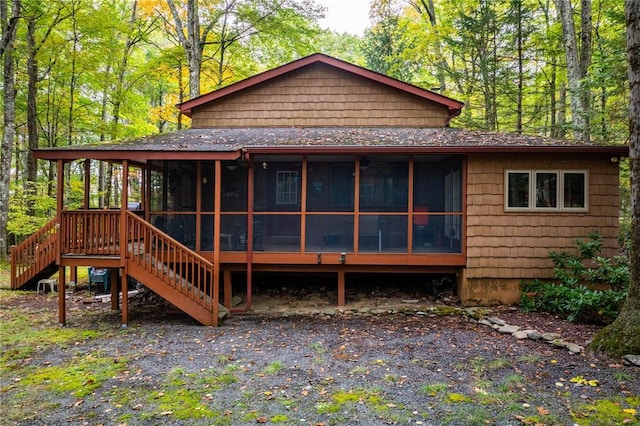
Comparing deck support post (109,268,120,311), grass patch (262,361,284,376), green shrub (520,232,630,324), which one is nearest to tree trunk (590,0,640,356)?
green shrub (520,232,630,324)

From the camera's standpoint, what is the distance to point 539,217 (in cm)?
862

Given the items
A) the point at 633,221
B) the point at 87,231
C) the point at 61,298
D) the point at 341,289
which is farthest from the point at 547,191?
the point at 61,298

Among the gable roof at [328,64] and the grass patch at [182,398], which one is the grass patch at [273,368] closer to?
the grass patch at [182,398]

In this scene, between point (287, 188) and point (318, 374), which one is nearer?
point (318, 374)

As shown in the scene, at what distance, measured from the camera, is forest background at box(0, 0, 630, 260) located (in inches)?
544

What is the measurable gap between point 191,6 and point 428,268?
13.4m

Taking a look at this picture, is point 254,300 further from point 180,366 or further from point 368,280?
point 180,366

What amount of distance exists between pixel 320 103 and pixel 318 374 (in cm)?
810

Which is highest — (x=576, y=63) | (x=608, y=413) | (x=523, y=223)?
(x=576, y=63)

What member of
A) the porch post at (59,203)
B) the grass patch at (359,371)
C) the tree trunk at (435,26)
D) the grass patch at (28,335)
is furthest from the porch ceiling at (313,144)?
the tree trunk at (435,26)

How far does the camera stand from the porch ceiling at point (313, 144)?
25.0 ft

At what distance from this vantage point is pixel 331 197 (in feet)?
36.5

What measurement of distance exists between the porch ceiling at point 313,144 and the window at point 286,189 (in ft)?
4.22

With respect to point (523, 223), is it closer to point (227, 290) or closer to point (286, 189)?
point (286, 189)
